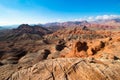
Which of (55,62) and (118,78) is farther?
(55,62)

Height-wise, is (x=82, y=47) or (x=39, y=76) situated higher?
(x=39, y=76)

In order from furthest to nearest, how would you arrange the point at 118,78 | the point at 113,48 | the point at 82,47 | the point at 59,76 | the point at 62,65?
the point at 82,47 < the point at 113,48 < the point at 62,65 < the point at 59,76 < the point at 118,78

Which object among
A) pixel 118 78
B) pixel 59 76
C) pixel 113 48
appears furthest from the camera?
pixel 113 48

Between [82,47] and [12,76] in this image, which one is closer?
[12,76]

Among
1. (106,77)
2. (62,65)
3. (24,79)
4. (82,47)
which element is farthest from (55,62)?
(82,47)

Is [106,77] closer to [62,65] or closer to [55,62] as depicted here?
[62,65]

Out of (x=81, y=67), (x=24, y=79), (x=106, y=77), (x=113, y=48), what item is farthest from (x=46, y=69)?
(x=113, y=48)

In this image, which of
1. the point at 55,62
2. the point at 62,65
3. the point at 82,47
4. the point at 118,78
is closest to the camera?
the point at 118,78

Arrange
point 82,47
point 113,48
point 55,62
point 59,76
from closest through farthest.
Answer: point 59,76 < point 55,62 < point 113,48 < point 82,47

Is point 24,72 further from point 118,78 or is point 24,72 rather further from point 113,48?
point 113,48
